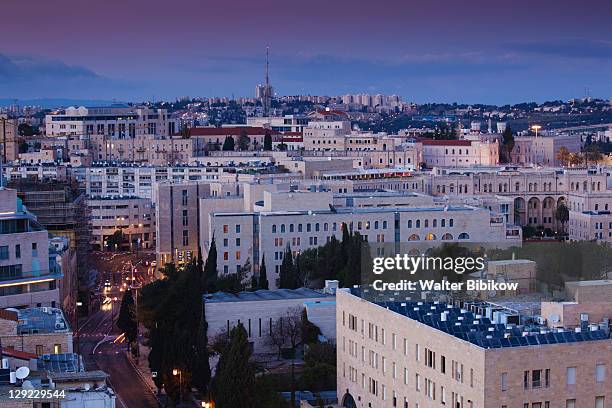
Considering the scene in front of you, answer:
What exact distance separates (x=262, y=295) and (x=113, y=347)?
210 inches

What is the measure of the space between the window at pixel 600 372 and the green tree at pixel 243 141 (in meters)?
89.8

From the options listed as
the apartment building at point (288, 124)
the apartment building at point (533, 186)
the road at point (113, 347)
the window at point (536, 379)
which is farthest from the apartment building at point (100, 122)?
the window at point (536, 379)

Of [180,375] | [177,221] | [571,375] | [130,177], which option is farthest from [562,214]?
[571,375]

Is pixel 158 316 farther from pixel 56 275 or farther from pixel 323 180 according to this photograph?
pixel 323 180

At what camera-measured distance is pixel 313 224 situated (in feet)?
192

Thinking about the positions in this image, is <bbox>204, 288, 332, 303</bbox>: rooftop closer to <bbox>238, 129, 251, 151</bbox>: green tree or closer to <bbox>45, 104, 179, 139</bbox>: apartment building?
<bbox>238, 129, 251, 151</bbox>: green tree

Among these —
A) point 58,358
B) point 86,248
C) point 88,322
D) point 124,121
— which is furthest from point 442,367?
point 124,121

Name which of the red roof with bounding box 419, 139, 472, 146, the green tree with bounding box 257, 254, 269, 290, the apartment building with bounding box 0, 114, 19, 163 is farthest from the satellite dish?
the red roof with bounding box 419, 139, 472, 146

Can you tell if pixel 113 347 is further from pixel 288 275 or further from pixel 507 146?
pixel 507 146

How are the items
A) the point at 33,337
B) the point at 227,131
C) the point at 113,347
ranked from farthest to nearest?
the point at 227,131
the point at 113,347
the point at 33,337

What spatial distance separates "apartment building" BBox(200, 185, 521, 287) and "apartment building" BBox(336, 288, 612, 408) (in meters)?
24.9

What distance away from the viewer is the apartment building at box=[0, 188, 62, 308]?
40250 mm

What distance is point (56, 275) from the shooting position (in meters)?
41.5

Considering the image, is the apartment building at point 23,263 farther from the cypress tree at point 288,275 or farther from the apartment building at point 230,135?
the apartment building at point 230,135
